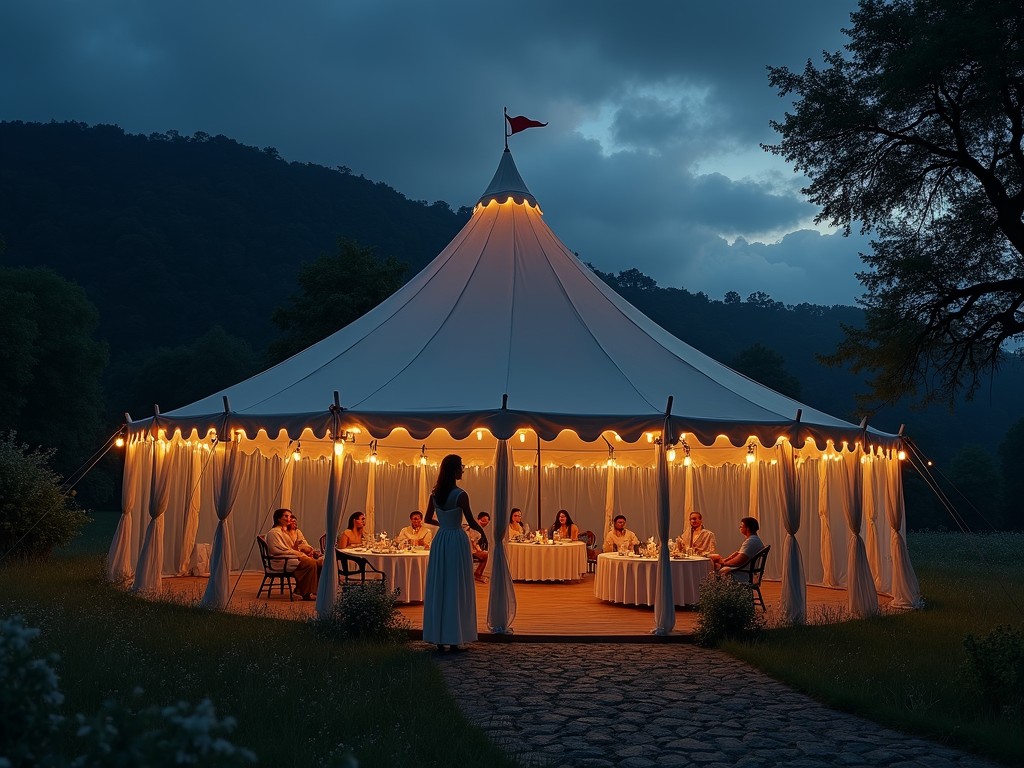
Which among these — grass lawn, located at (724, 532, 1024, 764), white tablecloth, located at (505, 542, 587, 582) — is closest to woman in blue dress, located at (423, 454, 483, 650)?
grass lawn, located at (724, 532, 1024, 764)

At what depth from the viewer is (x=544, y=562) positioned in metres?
13.2

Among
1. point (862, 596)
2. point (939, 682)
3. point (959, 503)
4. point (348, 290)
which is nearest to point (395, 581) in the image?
point (862, 596)

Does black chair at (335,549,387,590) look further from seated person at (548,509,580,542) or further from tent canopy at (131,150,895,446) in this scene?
seated person at (548,509,580,542)

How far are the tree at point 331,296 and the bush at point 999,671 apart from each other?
74.7ft

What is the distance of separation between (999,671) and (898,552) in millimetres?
5473

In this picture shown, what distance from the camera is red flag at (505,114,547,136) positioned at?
13375 mm

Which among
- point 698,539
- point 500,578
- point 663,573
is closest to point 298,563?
point 500,578

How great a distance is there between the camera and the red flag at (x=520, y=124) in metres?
13.4

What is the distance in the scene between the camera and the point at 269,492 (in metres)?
15.2

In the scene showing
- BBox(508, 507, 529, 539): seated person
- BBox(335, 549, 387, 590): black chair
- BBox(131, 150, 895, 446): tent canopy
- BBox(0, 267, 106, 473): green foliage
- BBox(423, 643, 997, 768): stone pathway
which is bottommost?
BBox(423, 643, 997, 768): stone pathway

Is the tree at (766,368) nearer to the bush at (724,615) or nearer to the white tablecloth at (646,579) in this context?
the white tablecloth at (646,579)

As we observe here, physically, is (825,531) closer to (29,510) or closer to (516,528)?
(516,528)

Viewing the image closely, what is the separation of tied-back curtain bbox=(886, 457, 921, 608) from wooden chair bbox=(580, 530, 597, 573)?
222 inches

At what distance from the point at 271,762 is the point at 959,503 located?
45.8 metres
